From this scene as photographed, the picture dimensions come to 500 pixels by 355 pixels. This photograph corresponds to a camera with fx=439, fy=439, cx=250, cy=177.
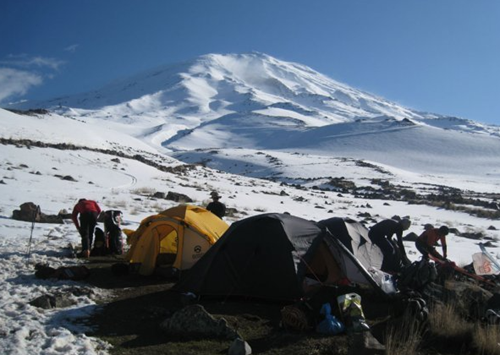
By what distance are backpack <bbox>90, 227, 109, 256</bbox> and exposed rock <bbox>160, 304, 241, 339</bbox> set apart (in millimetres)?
5554

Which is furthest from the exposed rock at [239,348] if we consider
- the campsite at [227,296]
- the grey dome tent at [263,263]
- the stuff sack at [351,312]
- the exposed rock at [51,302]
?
the exposed rock at [51,302]

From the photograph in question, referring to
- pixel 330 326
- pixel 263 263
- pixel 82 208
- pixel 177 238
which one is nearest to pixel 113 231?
pixel 82 208

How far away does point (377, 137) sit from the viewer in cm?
11100

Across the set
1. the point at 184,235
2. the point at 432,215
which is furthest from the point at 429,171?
the point at 184,235

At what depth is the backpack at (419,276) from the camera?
8.08m

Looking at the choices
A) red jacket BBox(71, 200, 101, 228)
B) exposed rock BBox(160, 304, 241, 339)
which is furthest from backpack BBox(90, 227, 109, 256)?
exposed rock BBox(160, 304, 241, 339)

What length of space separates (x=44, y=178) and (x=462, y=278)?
20.1 meters

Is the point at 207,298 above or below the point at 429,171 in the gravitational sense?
below

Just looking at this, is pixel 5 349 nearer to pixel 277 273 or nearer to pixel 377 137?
pixel 277 273

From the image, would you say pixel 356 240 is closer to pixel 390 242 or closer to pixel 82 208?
pixel 390 242

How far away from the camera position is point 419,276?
812 cm

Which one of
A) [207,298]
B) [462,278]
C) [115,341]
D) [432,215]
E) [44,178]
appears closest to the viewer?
[115,341]

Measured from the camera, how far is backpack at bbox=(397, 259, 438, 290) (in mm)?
8078

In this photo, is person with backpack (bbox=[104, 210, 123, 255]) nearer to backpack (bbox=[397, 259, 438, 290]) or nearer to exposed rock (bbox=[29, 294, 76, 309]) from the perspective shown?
exposed rock (bbox=[29, 294, 76, 309])
